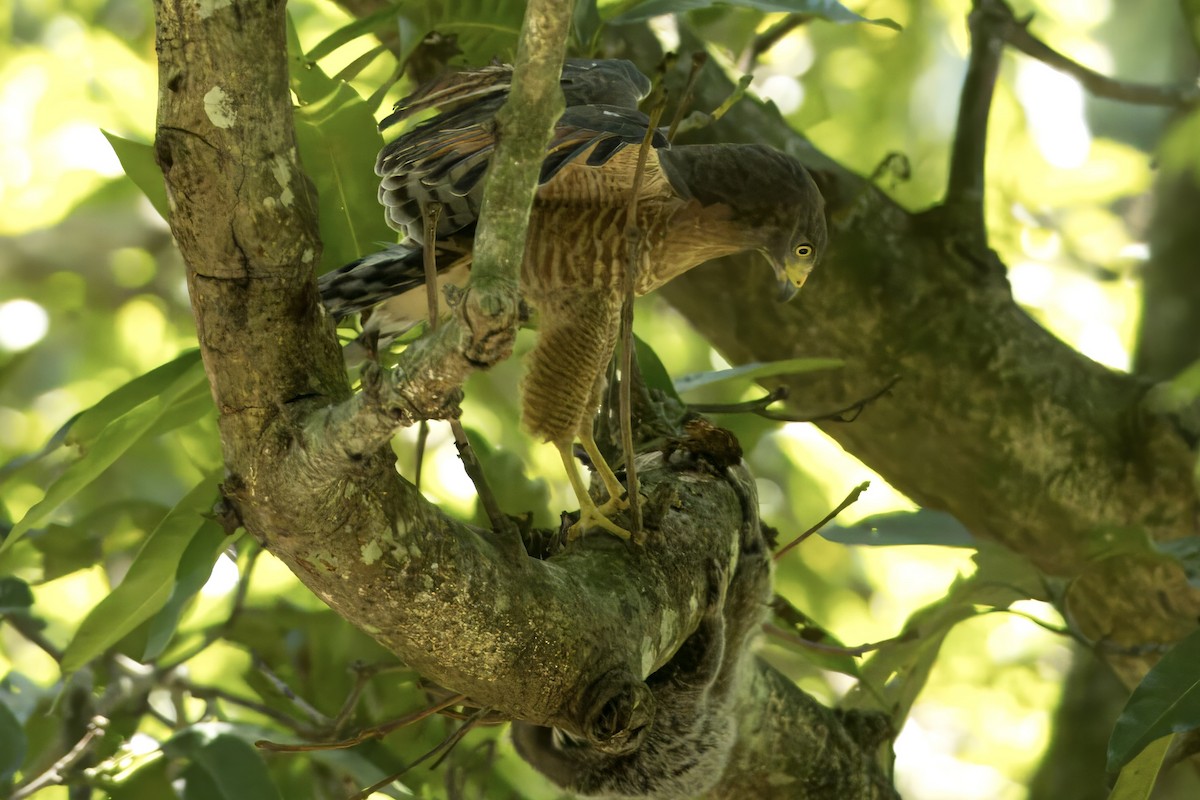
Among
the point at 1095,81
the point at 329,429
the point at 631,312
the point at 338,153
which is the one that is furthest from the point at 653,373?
the point at 1095,81

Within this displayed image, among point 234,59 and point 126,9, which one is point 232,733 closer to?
point 234,59

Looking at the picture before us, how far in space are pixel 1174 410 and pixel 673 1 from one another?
1.50 meters

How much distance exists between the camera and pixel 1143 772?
176 centimetres

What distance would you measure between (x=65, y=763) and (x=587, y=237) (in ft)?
4.31

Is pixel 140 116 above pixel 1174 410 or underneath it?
above

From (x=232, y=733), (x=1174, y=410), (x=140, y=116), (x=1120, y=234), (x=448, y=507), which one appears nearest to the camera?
(x=232, y=733)

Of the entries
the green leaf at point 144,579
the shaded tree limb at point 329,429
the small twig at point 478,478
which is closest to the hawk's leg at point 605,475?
the shaded tree limb at point 329,429

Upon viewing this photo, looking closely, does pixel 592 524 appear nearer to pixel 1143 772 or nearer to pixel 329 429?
pixel 329 429

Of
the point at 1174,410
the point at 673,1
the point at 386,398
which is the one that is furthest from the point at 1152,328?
the point at 386,398

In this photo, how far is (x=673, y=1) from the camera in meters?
2.16

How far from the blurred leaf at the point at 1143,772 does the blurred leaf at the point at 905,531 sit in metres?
0.54

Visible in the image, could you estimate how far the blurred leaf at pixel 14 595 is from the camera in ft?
7.32

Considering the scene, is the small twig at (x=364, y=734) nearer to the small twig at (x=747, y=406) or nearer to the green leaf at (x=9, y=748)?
the green leaf at (x=9, y=748)

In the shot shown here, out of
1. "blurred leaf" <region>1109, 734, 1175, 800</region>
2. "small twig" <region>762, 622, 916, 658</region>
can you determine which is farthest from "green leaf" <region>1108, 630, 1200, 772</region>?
"small twig" <region>762, 622, 916, 658</region>
